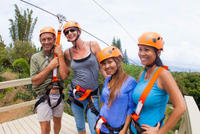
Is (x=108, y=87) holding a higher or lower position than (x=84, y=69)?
lower

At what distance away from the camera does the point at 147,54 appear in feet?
5.26

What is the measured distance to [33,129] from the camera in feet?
13.5

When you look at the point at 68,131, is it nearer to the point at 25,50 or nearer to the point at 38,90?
the point at 38,90

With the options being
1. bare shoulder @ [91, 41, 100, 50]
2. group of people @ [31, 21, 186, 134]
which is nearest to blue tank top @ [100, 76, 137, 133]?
group of people @ [31, 21, 186, 134]

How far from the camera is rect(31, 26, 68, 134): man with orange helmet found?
2342 mm

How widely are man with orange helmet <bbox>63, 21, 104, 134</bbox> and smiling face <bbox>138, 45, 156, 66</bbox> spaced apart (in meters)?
0.84

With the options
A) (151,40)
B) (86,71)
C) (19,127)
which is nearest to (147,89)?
(151,40)

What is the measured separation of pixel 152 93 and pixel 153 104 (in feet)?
0.41

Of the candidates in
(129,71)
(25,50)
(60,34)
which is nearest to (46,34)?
(60,34)

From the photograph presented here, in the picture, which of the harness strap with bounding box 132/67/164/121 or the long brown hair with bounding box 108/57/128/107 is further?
the long brown hair with bounding box 108/57/128/107

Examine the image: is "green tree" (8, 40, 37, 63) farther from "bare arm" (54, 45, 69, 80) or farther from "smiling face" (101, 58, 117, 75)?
"smiling face" (101, 58, 117, 75)

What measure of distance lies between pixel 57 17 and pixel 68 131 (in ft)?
9.65

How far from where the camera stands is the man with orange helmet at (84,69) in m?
2.26

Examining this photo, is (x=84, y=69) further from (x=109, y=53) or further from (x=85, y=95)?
(x=109, y=53)
